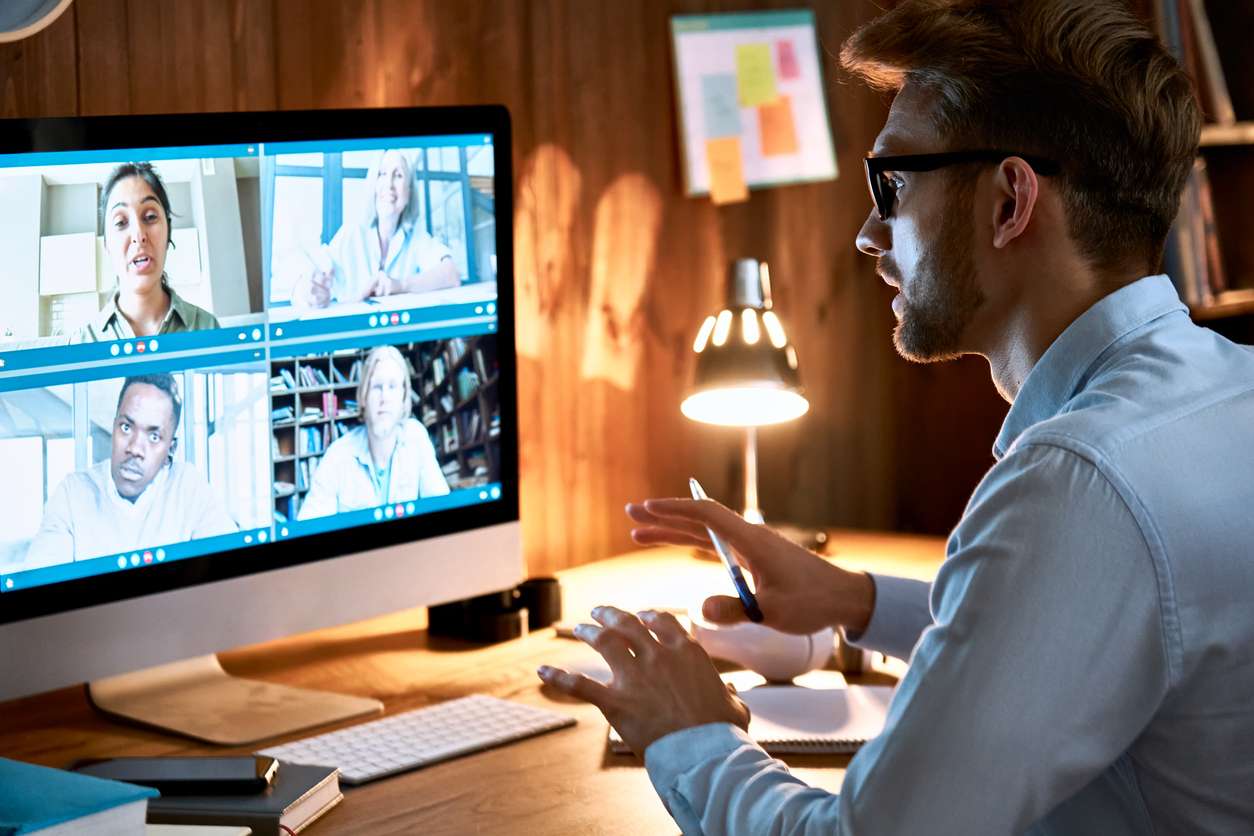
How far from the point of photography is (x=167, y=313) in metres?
1.37

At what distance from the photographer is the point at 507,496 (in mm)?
1705

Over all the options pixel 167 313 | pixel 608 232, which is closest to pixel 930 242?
pixel 167 313

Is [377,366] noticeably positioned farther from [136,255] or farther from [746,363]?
[746,363]

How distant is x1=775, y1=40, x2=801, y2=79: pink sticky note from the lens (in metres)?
2.49

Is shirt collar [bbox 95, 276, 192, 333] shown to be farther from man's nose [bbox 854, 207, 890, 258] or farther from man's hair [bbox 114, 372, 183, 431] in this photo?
man's nose [bbox 854, 207, 890, 258]

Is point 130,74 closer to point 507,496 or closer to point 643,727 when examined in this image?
point 507,496

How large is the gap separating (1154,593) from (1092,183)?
1.23 feet

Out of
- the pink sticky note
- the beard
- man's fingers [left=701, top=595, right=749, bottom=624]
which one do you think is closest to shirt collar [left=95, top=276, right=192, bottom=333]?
man's fingers [left=701, top=595, right=749, bottom=624]

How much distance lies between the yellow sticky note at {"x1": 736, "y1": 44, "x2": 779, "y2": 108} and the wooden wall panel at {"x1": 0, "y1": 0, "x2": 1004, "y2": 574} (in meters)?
0.08

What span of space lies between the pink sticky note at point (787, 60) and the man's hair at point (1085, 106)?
1.28 m

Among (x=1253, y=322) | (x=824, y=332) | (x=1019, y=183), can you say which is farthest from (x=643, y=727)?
(x=1253, y=322)

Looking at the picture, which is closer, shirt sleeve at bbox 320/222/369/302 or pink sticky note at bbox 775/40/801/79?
shirt sleeve at bbox 320/222/369/302

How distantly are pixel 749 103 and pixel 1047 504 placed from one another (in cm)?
158

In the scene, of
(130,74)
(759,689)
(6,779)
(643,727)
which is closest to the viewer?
(6,779)
